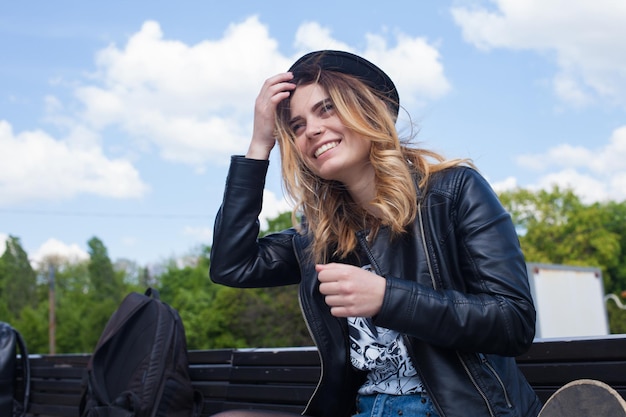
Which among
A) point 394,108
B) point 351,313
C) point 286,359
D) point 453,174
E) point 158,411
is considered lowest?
point 158,411

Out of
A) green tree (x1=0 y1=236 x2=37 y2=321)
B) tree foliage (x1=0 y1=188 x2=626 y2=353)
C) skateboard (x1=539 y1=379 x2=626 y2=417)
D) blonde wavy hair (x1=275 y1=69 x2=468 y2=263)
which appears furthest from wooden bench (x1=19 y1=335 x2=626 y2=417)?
green tree (x1=0 y1=236 x2=37 y2=321)

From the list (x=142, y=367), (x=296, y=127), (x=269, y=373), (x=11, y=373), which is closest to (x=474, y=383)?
(x=296, y=127)

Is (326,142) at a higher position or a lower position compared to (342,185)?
higher

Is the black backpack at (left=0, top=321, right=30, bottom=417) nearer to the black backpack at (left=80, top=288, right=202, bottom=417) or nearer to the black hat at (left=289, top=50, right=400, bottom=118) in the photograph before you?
the black backpack at (left=80, top=288, right=202, bottom=417)

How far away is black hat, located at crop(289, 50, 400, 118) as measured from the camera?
8.64 ft

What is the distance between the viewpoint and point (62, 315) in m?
55.7

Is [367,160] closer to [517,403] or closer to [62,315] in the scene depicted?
[517,403]

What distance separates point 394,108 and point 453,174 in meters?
→ 0.45

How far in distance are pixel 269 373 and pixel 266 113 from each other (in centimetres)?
166

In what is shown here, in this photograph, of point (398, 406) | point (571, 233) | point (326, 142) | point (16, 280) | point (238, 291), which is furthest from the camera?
point (16, 280)

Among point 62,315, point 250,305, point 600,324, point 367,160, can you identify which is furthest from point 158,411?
point 62,315

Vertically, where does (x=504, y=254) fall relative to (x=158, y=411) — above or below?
above

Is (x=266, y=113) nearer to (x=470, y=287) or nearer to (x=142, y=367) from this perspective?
(x=470, y=287)

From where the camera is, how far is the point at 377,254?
7.63ft
